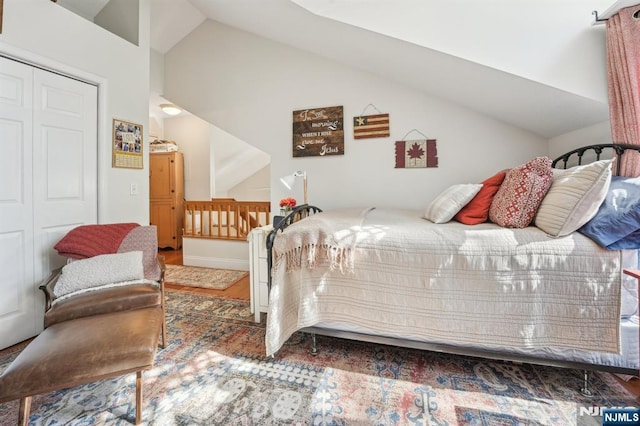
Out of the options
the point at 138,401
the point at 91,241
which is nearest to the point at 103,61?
the point at 91,241

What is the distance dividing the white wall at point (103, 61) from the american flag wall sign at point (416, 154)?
263cm

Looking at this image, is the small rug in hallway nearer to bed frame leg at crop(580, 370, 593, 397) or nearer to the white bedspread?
the white bedspread

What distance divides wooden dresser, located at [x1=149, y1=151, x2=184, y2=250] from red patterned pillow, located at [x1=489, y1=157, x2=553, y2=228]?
4957 mm

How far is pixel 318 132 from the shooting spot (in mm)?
3055

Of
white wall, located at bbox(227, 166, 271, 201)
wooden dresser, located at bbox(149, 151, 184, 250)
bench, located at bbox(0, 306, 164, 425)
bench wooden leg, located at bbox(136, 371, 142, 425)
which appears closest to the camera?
bench, located at bbox(0, 306, 164, 425)

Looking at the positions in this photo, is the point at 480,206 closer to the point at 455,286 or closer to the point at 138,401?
the point at 455,286

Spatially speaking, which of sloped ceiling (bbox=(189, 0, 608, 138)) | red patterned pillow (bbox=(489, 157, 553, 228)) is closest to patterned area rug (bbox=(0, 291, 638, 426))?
red patterned pillow (bbox=(489, 157, 553, 228))

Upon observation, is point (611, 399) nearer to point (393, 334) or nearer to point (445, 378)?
point (445, 378)

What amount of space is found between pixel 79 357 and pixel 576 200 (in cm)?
241

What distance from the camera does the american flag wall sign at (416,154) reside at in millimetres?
2725

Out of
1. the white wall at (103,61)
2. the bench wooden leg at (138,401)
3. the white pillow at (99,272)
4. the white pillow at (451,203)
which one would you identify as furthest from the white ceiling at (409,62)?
the bench wooden leg at (138,401)

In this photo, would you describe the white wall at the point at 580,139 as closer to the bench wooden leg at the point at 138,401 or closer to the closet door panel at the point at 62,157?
the bench wooden leg at the point at 138,401

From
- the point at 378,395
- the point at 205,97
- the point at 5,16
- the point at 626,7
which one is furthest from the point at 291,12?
the point at 378,395

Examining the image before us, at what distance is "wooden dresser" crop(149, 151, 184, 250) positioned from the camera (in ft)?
15.8
